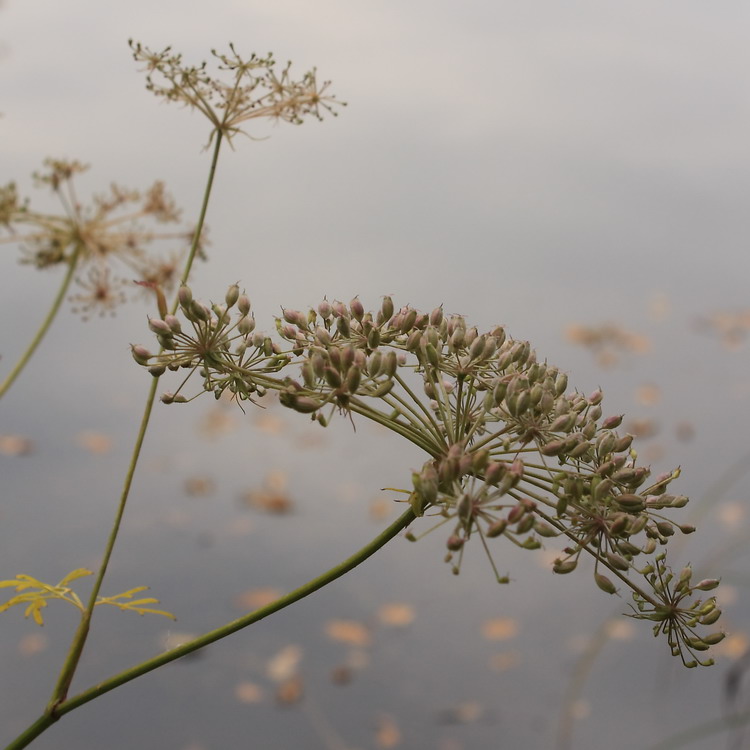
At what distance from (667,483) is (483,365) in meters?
0.29

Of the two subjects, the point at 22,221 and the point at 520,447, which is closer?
the point at 520,447

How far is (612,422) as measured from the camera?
1203 millimetres

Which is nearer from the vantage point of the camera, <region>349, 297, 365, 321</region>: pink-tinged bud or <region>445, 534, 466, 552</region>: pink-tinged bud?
<region>445, 534, 466, 552</region>: pink-tinged bud

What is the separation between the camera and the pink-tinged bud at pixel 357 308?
3.89ft

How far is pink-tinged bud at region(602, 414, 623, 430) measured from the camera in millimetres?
1198

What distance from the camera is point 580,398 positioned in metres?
1.18

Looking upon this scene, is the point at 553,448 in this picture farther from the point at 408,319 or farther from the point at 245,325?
the point at 245,325

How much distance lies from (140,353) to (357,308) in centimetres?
30

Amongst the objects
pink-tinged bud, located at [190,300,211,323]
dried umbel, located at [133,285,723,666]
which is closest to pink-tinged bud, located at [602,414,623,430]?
dried umbel, located at [133,285,723,666]

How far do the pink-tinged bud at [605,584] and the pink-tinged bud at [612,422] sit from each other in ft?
0.69

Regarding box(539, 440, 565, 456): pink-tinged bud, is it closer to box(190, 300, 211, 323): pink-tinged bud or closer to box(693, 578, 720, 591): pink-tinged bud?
box(693, 578, 720, 591): pink-tinged bud

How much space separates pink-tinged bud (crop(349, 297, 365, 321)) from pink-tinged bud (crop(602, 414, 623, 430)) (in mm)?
371

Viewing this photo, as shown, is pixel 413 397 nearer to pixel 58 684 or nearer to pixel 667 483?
pixel 667 483

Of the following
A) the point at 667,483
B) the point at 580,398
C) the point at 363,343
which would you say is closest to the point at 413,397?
the point at 363,343
